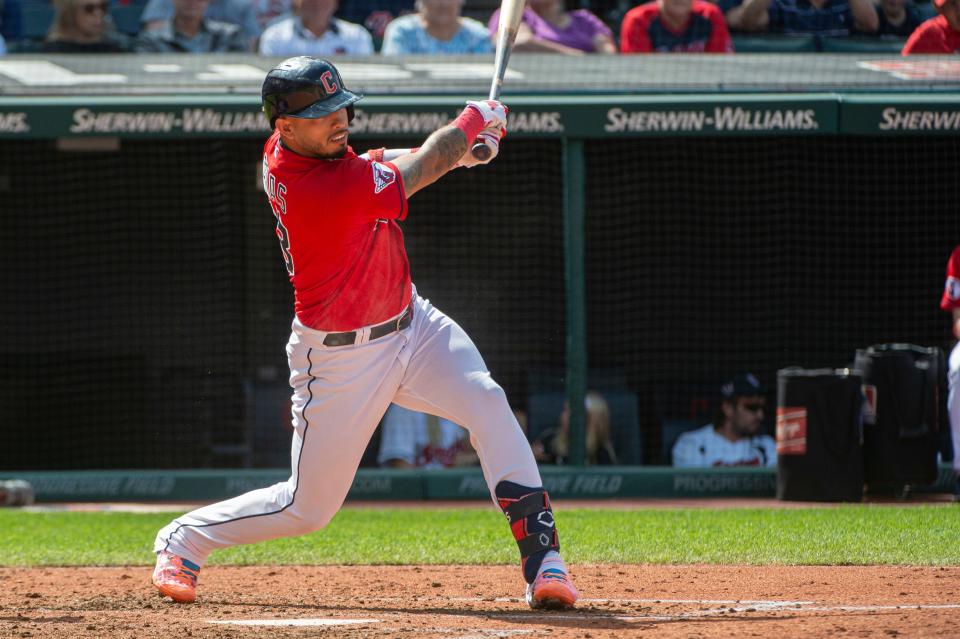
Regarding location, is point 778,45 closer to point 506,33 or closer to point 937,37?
point 937,37

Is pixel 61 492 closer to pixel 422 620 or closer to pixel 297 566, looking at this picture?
pixel 297 566

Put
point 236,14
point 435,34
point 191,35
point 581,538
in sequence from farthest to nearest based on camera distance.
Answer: point 236,14, point 191,35, point 435,34, point 581,538

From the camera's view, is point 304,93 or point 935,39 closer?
point 304,93

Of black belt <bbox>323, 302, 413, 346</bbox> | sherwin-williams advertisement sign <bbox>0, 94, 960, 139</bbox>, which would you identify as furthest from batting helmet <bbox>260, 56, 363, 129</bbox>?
sherwin-williams advertisement sign <bbox>0, 94, 960, 139</bbox>

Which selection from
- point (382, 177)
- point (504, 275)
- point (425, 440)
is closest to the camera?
point (382, 177)

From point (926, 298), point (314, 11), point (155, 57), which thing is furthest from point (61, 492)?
point (926, 298)

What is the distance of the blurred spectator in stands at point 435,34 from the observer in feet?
28.4

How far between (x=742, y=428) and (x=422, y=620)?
456 cm

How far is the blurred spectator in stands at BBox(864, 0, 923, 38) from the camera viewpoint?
9.19 m

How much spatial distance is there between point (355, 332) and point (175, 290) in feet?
16.9

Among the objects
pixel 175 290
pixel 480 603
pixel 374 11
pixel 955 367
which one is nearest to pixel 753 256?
pixel 955 367

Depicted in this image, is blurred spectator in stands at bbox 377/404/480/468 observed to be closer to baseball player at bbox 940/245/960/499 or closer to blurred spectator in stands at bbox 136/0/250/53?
baseball player at bbox 940/245/960/499

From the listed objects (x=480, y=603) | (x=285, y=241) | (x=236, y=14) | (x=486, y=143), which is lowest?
(x=480, y=603)

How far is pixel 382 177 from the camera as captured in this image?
364 centimetres
